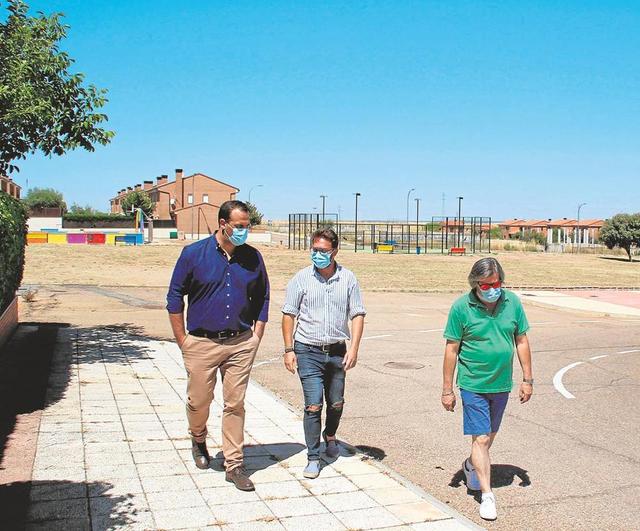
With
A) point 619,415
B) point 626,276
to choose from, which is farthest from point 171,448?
point 626,276

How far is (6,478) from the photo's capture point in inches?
201

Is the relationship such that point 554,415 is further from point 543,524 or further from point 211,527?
point 211,527

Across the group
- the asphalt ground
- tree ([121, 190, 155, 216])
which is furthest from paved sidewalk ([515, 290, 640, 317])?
tree ([121, 190, 155, 216])

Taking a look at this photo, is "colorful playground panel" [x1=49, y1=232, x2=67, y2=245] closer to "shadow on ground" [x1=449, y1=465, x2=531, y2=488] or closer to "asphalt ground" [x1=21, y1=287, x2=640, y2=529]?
"asphalt ground" [x1=21, y1=287, x2=640, y2=529]

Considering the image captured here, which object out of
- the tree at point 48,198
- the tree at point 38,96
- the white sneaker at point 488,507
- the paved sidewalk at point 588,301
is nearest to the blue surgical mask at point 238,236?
the white sneaker at point 488,507

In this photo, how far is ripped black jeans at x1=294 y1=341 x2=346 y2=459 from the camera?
553 cm

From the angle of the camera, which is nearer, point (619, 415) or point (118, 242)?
point (619, 415)

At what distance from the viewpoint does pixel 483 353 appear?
197 inches

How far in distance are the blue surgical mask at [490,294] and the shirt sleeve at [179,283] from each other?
201 centimetres

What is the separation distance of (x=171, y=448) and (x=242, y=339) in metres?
1.42

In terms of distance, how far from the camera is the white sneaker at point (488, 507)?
482cm

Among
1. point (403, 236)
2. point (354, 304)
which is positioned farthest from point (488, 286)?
point (403, 236)

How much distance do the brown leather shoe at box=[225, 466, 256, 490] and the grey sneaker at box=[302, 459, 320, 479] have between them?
0.48 meters

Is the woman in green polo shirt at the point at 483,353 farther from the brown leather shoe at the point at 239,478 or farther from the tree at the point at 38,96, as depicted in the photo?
the tree at the point at 38,96
